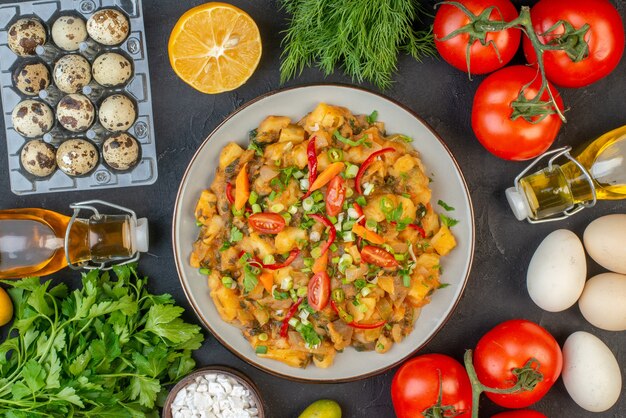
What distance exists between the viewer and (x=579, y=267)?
2.57 metres

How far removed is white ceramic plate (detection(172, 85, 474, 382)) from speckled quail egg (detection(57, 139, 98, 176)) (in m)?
0.45

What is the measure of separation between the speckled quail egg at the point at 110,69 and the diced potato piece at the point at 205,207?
0.62 meters

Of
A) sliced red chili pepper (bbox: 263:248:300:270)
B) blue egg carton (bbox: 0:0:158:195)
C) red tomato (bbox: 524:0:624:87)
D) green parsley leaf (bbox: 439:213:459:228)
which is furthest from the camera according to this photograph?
blue egg carton (bbox: 0:0:158:195)


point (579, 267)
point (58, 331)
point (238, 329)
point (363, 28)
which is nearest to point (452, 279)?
point (579, 267)

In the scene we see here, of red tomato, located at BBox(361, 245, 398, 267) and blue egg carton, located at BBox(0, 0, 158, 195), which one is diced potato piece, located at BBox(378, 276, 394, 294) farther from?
blue egg carton, located at BBox(0, 0, 158, 195)

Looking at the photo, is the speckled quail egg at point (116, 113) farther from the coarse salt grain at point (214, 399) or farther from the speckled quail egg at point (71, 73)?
the coarse salt grain at point (214, 399)

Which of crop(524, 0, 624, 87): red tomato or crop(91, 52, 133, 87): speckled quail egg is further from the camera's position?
crop(91, 52, 133, 87): speckled quail egg

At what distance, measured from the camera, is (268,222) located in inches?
93.7

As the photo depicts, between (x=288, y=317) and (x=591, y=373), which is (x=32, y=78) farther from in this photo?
(x=591, y=373)


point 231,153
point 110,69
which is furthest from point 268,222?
point 110,69

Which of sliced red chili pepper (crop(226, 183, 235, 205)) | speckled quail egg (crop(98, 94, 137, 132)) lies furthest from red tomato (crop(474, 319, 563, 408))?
speckled quail egg (crop(98, 94, 137, 132))

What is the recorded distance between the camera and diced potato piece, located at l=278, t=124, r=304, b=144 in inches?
95.3

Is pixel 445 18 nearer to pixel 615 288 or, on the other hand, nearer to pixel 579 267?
pixel 579 267

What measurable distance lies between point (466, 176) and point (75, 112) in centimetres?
165
